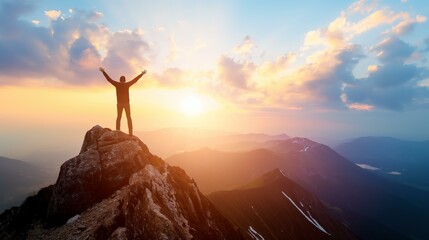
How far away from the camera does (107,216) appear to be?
16.0 meters

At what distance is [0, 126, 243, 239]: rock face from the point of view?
48.5 ft

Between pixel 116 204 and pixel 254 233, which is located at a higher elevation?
pixel 116 204

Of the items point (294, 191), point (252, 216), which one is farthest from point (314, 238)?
point (294, 191)

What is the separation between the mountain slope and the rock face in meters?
Result: 103

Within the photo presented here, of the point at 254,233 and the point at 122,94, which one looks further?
the point at 254,233

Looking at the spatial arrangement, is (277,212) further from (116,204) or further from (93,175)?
(116,204)

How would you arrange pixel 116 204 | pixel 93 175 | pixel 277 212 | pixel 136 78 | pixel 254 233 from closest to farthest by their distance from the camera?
pixel 116 204 → pixel 93 175 → pixel 136 78 → pixel 254 233 → pixel 277 212

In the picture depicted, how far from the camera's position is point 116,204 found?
1756 centimetres

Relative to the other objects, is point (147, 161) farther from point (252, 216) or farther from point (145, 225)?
point (252, 216)

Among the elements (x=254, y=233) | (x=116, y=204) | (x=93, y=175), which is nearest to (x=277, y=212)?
(x=254, y=233)

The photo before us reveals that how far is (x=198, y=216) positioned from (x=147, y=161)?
6851mm

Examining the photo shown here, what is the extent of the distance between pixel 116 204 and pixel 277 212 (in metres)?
153

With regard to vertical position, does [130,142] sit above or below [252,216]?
above

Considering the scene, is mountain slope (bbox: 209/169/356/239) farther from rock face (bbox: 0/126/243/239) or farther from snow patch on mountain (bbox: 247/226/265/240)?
rock face (bbox: 0/126/243/239)
